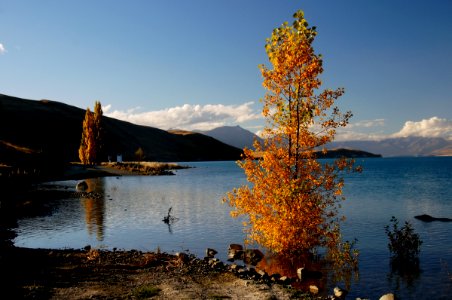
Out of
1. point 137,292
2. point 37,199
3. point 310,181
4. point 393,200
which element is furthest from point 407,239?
point 37,199

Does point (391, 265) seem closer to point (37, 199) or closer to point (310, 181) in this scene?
point (310, 181)

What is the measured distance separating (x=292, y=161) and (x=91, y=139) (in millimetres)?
96441

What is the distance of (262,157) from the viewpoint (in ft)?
77.7

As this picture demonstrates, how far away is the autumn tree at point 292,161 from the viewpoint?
21906mm

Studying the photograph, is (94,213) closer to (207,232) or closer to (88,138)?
(207,232)

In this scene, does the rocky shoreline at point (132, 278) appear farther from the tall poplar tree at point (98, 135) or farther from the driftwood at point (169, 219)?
the tall poplar tree at point (98, 135)

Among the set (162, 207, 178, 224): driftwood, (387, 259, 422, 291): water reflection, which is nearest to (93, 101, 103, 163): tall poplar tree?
(162, 207, 178, 224): driftwood

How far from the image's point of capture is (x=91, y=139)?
110m

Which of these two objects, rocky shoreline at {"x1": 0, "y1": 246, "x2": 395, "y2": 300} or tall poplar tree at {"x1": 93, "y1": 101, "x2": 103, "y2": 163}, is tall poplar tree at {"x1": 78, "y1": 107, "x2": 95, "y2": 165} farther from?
rocky shoreline at {"x1": 0, "y1": 246, "x2": 395, "y2": 300}

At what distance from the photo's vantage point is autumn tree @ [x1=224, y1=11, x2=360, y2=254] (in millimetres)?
21906

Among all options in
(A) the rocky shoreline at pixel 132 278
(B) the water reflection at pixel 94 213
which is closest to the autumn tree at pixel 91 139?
(B) the water reflection at pixel 94 213

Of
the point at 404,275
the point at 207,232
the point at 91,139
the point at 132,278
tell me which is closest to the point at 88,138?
the point at 91,139

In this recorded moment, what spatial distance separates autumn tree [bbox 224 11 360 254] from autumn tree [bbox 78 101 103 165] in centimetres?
9449

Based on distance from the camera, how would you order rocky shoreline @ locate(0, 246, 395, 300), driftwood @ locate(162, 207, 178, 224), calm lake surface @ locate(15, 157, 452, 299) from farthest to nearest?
driftwood @ locate(162, 207, 178, 224), calm lake surface @ locate(15, 157, 452, 299), rocky shoreline @ locate(0, 246, 395, 300)
